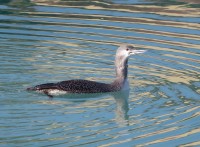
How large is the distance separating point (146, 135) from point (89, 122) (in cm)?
107

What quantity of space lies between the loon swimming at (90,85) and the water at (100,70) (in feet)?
0.46

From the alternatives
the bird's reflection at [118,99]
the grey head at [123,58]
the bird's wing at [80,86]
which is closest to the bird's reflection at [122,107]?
the bird's reflection at [118,99]

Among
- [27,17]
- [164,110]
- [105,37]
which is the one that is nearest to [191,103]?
[164,110]

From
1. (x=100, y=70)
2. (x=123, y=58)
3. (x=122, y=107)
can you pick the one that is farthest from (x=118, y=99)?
(x=100, y=70)

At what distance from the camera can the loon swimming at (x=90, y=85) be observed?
16.9 metres

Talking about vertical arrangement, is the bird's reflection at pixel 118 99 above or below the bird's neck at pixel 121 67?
below

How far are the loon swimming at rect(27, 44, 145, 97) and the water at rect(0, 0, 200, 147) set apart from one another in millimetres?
139

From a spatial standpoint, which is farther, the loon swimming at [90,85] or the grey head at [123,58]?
the grey head at [123,58]

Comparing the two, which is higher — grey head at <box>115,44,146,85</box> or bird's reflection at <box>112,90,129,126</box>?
grey head at <box>115,44,146,85</box>

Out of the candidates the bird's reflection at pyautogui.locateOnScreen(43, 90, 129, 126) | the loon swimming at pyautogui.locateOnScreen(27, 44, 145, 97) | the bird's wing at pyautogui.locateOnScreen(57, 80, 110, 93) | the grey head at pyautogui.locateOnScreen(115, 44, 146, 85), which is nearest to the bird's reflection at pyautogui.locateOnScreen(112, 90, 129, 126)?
the bird's reflection at pyautogui.locateOnScreen(43, 90, 129, 126)

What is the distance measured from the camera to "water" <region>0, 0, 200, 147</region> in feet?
47.6

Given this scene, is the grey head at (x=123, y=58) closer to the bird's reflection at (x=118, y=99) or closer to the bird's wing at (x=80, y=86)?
the bird's reflection at (x=118, y=99)

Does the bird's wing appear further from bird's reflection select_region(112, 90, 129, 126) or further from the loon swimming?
bird's reflection select_region(112, 90, 129, 126)

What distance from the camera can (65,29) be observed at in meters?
22.0
